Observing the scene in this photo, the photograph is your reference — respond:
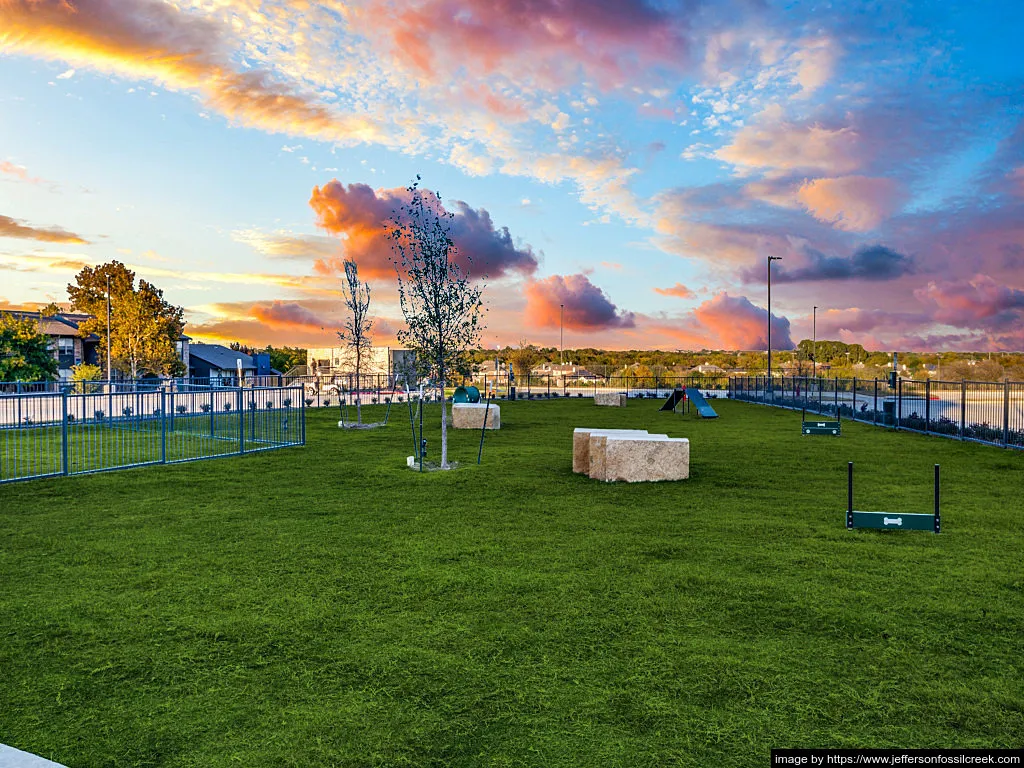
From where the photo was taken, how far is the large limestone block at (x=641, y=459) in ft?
45.0

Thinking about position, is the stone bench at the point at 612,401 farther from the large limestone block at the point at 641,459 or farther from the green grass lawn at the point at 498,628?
the green grass lawn at the point at 498,628

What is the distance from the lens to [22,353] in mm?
39000

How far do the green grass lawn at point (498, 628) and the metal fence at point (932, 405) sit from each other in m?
12.3

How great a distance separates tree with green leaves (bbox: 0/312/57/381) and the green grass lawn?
30.6m

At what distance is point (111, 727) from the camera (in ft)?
14.1

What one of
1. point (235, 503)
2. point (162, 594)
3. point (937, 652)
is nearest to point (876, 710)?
point (937, 652)

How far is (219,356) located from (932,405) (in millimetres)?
90500

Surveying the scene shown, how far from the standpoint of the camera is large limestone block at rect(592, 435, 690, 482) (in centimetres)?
1371

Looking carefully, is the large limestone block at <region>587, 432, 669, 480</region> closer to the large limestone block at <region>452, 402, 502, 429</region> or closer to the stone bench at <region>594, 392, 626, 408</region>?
the large limestone block at <region>452, 402, 502, 429</region>

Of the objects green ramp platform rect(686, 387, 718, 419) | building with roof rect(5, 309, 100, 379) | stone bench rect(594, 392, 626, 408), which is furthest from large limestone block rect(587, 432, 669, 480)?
building with roof rect(5, 309, 100, 379)

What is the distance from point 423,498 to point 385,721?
306 inches

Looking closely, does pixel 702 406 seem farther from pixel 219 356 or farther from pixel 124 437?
pixel 219 356

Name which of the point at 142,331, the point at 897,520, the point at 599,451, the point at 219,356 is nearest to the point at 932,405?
the point at 599,451

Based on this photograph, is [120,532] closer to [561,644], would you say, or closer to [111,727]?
[111,727]
